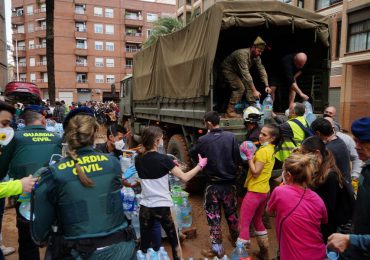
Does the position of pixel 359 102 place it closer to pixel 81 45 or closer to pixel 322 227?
pixel 322 227

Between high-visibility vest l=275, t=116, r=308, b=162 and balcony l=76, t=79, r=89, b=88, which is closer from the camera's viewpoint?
high-visibility vest l=275, t=116, r=308, b=162

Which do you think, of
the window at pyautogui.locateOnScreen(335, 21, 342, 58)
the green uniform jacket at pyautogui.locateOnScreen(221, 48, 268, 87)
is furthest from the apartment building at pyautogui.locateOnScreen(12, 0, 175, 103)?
the green uniform jacket at pyautogui.locateOnScreen(221, 48, 268, 87)

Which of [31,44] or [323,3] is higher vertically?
[31,44]

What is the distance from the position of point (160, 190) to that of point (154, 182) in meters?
0.11

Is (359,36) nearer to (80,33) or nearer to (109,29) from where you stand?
(109,29)

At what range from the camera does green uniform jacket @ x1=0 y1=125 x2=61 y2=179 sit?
2.96m

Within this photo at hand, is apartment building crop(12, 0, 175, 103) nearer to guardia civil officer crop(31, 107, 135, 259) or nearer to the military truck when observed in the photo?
the military truck

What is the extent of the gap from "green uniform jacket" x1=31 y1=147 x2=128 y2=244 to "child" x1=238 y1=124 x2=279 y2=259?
80.9 inches

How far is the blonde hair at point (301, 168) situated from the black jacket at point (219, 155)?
1.31 meters

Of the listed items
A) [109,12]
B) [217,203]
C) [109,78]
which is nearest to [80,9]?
[109,12]

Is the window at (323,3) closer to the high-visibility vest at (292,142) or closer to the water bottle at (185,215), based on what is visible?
the high-visibility vest at (292,142)

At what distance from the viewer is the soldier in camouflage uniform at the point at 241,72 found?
18.2ft

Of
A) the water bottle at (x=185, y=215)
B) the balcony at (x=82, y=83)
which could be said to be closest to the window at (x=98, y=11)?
the balcony at (x=82, y=83)

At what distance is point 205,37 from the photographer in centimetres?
543
